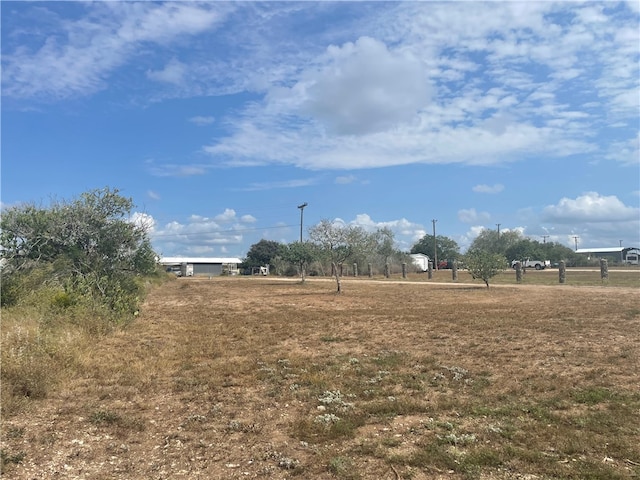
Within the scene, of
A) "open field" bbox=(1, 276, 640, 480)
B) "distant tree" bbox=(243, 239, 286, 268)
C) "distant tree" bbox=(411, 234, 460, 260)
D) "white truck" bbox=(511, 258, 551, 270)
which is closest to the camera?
"open field" bbox=(1, 276, 640, 480)

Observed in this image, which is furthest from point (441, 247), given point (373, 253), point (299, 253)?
point (299, 253)

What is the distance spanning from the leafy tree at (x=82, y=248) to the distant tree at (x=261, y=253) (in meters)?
62.9

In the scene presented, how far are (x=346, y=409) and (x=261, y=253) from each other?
75.1 m

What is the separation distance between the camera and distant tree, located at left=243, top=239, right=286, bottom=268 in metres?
79.7

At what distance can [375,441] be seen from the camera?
465 cm

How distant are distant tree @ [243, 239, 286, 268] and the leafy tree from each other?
206ft

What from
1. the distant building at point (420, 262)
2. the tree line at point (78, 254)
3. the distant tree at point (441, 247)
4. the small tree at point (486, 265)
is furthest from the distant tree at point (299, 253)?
the distant tree at point (441, 247)

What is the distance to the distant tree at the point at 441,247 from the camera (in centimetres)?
9015

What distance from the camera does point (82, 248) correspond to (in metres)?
14.9

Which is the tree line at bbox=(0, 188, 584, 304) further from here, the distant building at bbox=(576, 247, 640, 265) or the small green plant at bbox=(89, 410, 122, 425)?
the distant building at bbox=(576, 247, 640, 265)

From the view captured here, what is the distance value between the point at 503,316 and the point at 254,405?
33.5ft

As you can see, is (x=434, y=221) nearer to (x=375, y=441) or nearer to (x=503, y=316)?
(x=503, y=316)

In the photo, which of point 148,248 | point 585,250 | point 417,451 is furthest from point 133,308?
point 585,250

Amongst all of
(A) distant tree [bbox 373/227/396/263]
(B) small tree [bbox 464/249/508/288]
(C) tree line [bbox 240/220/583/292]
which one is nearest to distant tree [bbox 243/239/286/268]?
(C) tree line [bbox 240/220/583/292]
